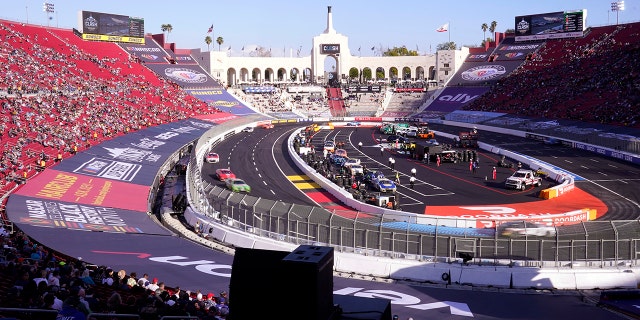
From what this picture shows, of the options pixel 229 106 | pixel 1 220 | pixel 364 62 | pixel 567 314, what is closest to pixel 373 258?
pixel 567 314

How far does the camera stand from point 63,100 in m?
58.2

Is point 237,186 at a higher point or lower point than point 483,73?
lower

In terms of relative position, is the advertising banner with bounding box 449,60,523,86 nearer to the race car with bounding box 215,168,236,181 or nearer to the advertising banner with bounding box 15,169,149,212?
the race car with bounding box 215,168,236,181

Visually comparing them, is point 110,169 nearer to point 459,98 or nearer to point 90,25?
point 90,25

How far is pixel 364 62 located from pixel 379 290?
4658 inches

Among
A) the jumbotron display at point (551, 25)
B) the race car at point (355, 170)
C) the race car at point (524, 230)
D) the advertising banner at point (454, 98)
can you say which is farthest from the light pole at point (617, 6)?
the race car at point (524, 230)

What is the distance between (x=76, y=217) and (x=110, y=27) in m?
84.4

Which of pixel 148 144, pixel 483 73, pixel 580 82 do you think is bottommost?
pixel 148 144

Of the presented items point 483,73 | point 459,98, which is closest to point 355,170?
point 459,98

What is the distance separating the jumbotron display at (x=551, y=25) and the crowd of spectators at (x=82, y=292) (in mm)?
104434

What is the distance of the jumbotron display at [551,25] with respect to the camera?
105 meters

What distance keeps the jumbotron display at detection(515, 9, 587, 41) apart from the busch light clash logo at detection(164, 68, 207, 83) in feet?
195

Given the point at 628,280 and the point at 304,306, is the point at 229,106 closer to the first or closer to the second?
the point at 628,280

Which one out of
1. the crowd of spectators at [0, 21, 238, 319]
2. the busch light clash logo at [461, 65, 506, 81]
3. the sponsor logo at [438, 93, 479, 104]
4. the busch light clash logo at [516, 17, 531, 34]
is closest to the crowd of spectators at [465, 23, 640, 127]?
the sponsor logo at [438, 93, 479, 104]
